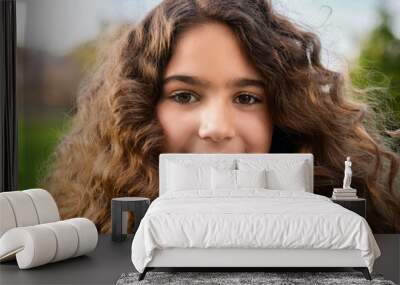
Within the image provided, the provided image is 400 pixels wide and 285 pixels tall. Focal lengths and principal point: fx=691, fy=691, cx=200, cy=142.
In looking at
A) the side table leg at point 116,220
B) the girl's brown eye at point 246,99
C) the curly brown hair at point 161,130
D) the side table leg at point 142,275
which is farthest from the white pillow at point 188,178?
the side table leg at point 142,275

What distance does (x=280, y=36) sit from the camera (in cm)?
716

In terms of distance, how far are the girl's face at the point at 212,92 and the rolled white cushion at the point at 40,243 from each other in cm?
187

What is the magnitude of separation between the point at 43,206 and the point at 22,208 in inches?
10.2

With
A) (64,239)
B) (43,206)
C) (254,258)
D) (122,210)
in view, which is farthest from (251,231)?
(122,210)

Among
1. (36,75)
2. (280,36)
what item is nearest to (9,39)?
(36,75)

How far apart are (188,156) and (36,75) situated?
6.30ft

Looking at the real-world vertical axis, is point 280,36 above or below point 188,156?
above

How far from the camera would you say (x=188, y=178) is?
268 inches

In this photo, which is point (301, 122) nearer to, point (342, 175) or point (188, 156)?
point (342, 175)

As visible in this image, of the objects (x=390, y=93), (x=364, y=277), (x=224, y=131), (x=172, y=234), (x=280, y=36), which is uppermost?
(x=280, y=36)

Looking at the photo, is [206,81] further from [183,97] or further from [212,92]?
[183,97]

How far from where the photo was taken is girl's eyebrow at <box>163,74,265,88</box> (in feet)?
23.3

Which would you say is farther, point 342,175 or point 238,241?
point 342,175

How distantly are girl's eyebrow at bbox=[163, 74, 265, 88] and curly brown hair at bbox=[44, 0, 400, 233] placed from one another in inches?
3.3
